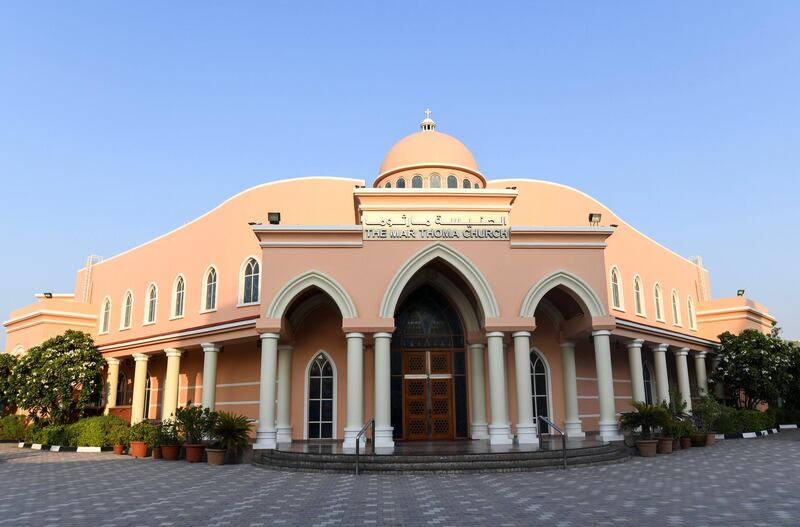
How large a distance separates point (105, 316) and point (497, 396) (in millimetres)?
20660

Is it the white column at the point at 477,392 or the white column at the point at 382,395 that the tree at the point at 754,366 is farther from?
the white column at the point at 382,395

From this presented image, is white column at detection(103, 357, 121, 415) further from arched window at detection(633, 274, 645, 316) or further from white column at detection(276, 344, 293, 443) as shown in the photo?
arched window at detection(633, 274, 645, 316)

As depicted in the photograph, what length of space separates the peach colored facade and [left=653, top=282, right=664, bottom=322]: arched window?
5.5 inches

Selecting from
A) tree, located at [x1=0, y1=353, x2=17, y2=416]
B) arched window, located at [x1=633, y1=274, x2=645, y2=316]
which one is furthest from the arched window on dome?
tree, located at [x1=0, y1=353, x2=17, y2=416]

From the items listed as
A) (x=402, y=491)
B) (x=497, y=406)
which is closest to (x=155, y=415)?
(x=497, y=406)

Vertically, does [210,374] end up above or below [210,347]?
below

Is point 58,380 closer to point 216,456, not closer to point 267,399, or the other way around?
point 216,456

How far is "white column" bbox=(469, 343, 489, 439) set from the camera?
59.4 ft

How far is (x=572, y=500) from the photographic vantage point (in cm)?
961

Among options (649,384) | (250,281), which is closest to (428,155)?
(250,281)

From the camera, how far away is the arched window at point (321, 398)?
63.0ft

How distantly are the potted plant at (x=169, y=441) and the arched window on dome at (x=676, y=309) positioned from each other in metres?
22.0

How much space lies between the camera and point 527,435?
15.4 metres

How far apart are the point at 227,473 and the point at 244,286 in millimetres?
8801
